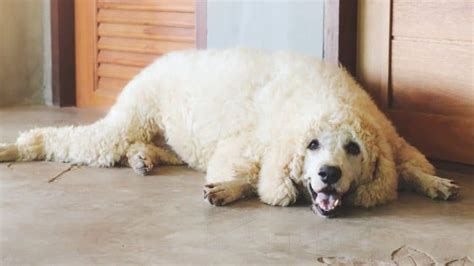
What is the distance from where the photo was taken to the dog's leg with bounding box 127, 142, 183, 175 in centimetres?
411

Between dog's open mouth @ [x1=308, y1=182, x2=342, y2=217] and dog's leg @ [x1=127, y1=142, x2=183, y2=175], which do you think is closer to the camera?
dog's open mouth @ [x1=308, y1=182, x2=342, y2=217]

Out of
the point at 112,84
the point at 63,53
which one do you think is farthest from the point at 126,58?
the point at 63,53

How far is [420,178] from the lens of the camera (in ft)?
12.0

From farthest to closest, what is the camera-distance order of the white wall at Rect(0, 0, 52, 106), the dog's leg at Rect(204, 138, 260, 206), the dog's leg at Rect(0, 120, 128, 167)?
the white wall at Rect(0, 0, 52, 106) < the dog's leg at Rect(0, 120, 128, 167) < the dog's leg at Rect(204, 138, 260, 206)

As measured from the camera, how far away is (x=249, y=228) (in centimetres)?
322

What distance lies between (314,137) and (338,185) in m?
0.23

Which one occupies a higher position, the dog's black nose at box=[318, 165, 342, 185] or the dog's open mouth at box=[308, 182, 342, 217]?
the dog's black nose at box=[318, 165, 342, 185]

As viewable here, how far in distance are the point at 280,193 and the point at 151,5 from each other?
2417 millimetres

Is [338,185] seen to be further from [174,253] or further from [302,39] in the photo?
[302,39]

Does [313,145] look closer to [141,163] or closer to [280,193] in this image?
[280,193]

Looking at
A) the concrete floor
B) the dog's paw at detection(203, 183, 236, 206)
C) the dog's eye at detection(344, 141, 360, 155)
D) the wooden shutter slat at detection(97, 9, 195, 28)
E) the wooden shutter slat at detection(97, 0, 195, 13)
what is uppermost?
the wooden shutter slat at detection(97, 0, 195, 13)

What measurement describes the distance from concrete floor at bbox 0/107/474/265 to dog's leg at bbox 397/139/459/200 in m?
0.05

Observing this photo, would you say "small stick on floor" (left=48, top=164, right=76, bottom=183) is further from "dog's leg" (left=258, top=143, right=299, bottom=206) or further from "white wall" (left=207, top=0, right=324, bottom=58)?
"white wall" (left=207, top=0, right=324, bottom=58)

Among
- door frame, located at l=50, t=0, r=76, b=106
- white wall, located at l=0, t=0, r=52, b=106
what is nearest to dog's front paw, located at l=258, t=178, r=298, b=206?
door frame, located at l=50, t=0, r=76, b=106
